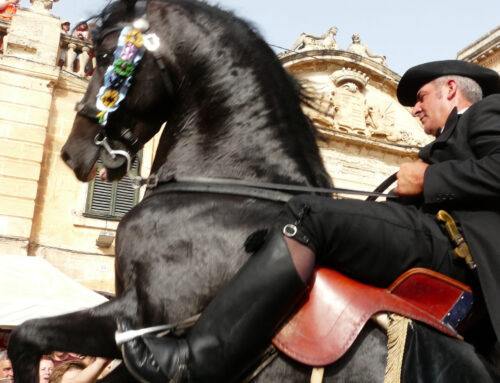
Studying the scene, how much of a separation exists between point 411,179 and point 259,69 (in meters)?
0.92

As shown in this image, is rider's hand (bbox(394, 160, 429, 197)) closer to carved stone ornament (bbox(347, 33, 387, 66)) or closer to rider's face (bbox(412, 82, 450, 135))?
rider's face (bbox(412, 82, 450, 135))

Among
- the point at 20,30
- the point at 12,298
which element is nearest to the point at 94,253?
the point at 20,30

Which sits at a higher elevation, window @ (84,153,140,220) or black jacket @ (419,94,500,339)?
black jacket @ (419,94,500,339)

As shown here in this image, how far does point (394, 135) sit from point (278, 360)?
57.3 ft

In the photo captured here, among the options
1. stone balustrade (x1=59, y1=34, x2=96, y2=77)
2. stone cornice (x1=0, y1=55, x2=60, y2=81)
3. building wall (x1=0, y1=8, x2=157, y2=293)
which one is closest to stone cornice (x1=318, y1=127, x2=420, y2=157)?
building wall (x1=0, y1=8, x2=157, y2=293)

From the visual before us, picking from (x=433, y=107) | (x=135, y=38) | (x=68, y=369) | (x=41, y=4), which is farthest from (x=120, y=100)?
(x=41, y=4)

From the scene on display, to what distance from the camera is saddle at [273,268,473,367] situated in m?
2.12

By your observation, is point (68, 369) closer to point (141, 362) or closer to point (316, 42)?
point (141, 362)

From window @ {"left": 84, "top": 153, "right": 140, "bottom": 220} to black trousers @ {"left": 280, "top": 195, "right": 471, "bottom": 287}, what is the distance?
1193 centimetres

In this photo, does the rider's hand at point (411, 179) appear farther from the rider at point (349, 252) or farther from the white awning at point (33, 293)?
the white awning at point (33, 293)

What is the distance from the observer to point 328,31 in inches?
764

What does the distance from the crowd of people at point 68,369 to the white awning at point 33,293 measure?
1044 millimetres

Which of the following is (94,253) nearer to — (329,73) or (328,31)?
(329,73)

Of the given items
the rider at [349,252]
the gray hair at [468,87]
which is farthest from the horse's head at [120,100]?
the gray hair at [468,87]
